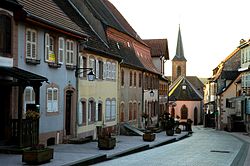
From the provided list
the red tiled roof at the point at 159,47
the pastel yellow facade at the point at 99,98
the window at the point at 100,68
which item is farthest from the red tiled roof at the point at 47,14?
the red tiled roof at the point at 159,47

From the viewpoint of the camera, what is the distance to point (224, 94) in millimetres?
68312

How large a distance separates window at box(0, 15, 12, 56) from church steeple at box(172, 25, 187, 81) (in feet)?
338

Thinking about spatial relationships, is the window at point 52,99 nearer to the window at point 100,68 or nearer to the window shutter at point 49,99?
the window shutter at point 49,99

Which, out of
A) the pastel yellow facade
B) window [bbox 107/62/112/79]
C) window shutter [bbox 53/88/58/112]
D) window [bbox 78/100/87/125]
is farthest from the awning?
window [bbox 107/62/112/79]

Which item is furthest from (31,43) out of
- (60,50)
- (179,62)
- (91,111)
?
(179,62)

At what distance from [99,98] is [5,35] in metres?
14.0

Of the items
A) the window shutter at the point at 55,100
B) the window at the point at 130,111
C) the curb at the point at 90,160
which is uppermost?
the window shutter at the point at 55,100

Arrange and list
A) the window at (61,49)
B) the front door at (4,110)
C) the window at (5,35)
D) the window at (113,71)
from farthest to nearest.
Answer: the window at (113,71) → the window at (61,49) → the front door at (4,110) → the window at (5,35)

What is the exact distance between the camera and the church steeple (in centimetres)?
12312

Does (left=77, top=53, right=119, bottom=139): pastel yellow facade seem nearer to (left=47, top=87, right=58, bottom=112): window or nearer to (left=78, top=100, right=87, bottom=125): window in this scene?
(left=78, top=100, right=87, bottom=125): window

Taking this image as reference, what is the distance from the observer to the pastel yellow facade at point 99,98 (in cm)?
2964

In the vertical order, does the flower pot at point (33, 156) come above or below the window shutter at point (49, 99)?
below

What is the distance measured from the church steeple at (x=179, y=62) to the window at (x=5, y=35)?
103 m

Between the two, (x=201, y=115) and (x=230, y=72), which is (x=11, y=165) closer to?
(x=230, y=72)
